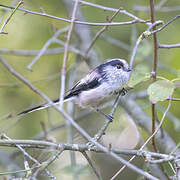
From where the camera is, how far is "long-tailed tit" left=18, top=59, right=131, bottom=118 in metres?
3.18

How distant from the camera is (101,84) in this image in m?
3.28

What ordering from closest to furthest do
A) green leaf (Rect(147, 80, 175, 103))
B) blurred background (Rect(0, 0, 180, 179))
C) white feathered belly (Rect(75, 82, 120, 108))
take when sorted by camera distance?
green leaf (Rect(147, 80, 175, 103)) → white feathered belly (Rect(75, 82, 120, 108)) → blurred background (Rect(0, 0, 180, 179))

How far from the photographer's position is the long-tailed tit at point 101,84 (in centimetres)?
318

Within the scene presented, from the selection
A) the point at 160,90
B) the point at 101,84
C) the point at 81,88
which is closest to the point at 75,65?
the point at 81,88

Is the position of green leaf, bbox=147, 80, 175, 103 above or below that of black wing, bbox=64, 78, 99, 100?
above

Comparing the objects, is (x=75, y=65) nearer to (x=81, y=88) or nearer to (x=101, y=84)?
(x=81, y=88)

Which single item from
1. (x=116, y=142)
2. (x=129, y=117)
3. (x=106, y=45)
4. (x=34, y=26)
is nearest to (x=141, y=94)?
(x=129, y=117)

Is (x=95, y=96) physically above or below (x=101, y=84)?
below

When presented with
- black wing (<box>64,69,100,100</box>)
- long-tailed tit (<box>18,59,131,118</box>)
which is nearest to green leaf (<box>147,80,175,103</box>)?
long-tailed tit (<box>18,59,131,118</box>)

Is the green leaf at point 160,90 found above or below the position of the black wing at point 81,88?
above

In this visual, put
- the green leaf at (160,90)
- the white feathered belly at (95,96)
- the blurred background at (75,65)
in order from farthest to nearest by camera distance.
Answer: the blurred background at (75,65)
the white feathered belly at (95,96)
the green leaf at (160,90)

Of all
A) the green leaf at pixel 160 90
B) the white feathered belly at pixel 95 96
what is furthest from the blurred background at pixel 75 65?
the green leaf at pixel 160 90

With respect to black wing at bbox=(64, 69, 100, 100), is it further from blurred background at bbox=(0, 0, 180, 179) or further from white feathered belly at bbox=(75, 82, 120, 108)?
blurred background at bbox=(0, 0, 180, 179)

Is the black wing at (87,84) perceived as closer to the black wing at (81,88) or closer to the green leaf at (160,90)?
the black wing at (81,88)
